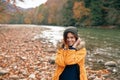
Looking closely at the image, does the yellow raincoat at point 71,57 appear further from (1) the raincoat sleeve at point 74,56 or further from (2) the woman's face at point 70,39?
(2) the woman's face at point 70,39

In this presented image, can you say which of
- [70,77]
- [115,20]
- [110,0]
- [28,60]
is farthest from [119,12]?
[70,77]

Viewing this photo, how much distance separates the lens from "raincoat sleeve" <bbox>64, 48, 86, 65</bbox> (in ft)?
17.5

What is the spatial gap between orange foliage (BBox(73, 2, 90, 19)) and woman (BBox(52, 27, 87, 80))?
210ft

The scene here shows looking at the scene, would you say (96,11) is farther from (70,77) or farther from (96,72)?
(70,77)

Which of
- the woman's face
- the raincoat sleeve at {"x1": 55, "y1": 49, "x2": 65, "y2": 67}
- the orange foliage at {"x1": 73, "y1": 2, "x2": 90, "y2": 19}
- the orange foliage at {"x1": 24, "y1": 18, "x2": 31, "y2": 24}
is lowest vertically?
the orange foliage at {"x1": 24, "y1": 18, "x2": 31, "y2": 24}

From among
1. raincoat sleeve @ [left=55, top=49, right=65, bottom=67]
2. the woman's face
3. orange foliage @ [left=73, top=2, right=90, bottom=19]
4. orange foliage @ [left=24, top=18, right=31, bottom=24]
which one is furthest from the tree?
orange foliage @ [left=24, top=18, right=31, bottom=24]

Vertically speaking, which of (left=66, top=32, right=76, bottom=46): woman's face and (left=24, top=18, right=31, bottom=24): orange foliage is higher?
(left=66, top=32, right=76, bottom=46): woman's face

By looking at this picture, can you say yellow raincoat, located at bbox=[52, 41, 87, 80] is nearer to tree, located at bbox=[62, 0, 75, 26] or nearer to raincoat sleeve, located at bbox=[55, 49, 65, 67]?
raincoat sleeve, located at bbox=[55, 49, 65, 67]

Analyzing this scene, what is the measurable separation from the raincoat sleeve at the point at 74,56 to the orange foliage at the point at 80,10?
211 feet

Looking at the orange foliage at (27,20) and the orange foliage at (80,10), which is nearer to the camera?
the orange foliage at (80,10)

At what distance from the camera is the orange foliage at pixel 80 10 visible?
6991 cm

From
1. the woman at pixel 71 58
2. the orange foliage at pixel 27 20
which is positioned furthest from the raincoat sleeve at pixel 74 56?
the orange foliage at pixel 27 20

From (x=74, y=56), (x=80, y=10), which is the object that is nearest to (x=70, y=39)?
(x=74, y=56)

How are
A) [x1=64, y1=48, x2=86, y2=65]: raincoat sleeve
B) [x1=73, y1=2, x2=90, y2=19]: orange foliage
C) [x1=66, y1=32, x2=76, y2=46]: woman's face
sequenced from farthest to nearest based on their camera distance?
[x1=73, y1=2, x2=90, y2=19]: orange foliage
[x1=66, y1=32, x2=76, y2=46]: woman's face
[x1=64, y1=48, x2=86, y2=65]: raincoat sleeve
